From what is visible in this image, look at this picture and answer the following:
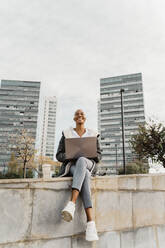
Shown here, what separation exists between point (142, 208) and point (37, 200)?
1587mm

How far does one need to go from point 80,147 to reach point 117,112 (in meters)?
108

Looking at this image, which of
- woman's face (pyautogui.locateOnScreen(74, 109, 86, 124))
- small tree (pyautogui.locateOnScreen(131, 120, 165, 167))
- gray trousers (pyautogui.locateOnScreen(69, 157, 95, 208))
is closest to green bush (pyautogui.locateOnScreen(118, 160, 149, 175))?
small tree (pyautogui.locateOnScreen(131, 120, 165, 167))

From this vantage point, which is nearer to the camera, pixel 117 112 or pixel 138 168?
pixel 138 168

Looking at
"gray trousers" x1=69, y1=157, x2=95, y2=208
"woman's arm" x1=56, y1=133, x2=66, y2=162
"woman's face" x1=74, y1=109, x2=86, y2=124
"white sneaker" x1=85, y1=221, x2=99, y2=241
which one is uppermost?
"woman's face" x1=74, y1=109, x2=86, y2=124

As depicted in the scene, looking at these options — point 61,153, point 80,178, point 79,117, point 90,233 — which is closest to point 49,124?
point 79,117

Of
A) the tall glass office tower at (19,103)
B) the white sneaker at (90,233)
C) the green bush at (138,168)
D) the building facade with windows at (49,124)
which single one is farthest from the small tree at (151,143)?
the building facade with windows at (49,124)

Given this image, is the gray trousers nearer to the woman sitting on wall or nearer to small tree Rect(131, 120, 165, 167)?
the woman sitting on wall

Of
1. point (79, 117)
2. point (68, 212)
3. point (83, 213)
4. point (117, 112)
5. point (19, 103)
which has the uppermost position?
point (19, 103)

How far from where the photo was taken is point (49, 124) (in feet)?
586

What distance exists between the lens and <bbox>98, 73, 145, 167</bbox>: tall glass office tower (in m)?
104

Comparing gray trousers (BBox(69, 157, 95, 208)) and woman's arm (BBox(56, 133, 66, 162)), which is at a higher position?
woman's arm (BBox(56, 133, 66, 162))

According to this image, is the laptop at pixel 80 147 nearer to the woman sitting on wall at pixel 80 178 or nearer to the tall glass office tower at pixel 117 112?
the woman sitting on wall at pixel 80 178

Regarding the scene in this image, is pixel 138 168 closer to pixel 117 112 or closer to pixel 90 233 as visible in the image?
pixel 90 233

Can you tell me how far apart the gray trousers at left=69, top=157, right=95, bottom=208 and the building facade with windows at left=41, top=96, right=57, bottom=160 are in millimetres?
169410
